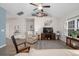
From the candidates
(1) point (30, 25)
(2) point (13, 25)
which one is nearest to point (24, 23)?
(1) point (30, 25)

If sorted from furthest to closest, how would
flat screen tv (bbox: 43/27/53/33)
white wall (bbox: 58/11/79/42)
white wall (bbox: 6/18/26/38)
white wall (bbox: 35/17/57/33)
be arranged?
flat screen tv (bbox: 43/27/53/33), white wall (bbox: 35/17/57/33), white wall (bbox: 58/11/79/42), white wall (bbox: 6/18/26/38)

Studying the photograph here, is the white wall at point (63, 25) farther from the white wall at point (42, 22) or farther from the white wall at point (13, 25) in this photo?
the white wall at point (13, 25)

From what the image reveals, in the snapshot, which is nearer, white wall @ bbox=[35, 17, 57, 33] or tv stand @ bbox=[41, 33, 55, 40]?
white wall @ bbox=[35, 17, 57, 33]

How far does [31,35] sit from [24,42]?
28 cm

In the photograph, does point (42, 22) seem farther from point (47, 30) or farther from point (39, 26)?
point (47, 30)

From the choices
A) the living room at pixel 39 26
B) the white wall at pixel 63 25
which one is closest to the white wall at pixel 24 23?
the living room at pixel 39 26

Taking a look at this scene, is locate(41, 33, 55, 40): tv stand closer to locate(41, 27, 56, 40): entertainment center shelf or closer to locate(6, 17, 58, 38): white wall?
locate(41, 27, 56, 40): entertainment center shelf

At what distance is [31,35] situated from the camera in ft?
7.27

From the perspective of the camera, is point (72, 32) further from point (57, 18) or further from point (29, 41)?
point (29, 41)

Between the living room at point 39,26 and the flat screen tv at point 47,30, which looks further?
the flat screen tv at point 47,30

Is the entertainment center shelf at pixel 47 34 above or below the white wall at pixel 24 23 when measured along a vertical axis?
below

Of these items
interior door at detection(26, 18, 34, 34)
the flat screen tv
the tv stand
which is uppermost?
interior door at detection(26, 18, 34, 34)

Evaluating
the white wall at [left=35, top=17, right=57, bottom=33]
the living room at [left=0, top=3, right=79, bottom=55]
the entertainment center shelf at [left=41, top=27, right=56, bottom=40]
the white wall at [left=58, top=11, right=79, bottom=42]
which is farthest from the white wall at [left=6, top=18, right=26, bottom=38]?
the white wall at [left=58, top=11, right=79, bottom=42]

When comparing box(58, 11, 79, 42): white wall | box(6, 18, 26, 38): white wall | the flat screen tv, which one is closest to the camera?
box(6, 18, 26, 38): white wall
